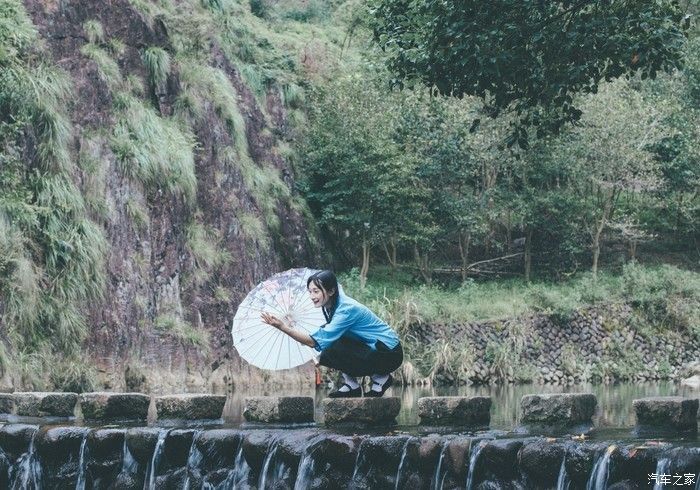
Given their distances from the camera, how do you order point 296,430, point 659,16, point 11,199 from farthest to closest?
point 11,199
point 659,16
point 296,430

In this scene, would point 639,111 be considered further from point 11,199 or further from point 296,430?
point 296,430

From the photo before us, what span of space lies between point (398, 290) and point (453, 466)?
75.5 ft

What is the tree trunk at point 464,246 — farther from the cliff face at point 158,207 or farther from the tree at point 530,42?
the tree at point 530,42

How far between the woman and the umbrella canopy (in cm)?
126

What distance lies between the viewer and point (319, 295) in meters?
9.70

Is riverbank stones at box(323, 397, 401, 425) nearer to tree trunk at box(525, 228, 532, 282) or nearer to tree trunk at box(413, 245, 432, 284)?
tree trunk at box(413, 245, 432, 284)

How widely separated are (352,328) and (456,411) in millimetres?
1206

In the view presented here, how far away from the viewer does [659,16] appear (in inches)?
440

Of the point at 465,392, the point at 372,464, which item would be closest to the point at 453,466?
the point at 372,464

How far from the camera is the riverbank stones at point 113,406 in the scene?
35.7 ft

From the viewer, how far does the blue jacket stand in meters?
9.57

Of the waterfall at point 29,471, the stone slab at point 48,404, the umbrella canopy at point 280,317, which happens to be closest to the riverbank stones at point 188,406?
the umbrella canopy at point 280,317

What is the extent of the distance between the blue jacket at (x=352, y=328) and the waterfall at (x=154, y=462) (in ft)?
5.18

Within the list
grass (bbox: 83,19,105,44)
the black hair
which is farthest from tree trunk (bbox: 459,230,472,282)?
the black hair
